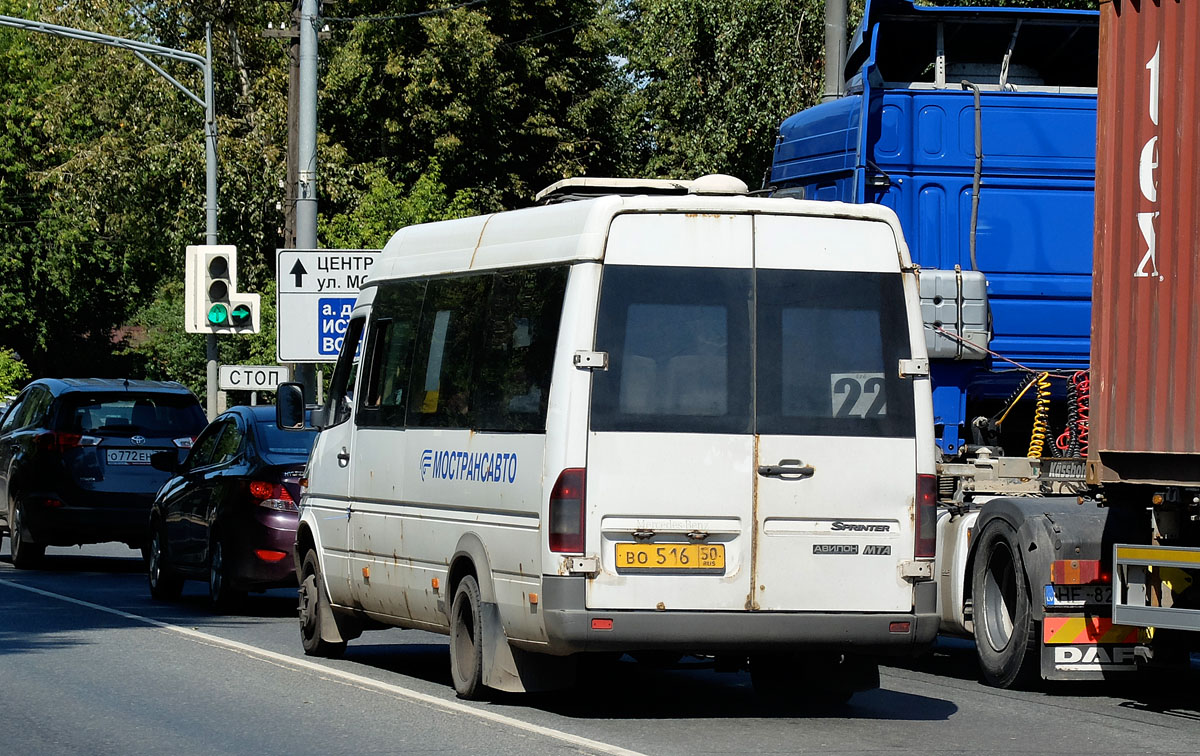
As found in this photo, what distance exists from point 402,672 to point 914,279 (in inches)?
163

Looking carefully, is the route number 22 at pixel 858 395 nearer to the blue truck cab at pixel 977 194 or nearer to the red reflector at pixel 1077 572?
the red reflector at pixel 1077 572

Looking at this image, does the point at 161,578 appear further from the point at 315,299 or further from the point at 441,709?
the point at 441,709

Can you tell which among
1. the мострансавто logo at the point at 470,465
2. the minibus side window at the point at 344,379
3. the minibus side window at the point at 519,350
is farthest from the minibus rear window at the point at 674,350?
the minibus side window at the point at 344,379

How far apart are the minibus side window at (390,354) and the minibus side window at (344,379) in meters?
0.30

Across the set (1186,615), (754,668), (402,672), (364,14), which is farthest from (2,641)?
(364,14)

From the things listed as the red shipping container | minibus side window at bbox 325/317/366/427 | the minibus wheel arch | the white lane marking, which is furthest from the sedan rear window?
the red shipping container

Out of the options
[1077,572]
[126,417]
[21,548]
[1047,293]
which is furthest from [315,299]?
[1077,572]

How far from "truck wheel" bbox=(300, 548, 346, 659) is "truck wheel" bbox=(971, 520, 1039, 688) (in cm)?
393

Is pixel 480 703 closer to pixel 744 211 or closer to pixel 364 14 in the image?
pixel 744 211

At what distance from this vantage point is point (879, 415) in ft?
32.5

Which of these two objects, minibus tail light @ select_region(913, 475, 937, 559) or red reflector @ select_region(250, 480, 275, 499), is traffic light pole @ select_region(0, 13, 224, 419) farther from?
minibus tail light @ select_region(913, 475, 937, 559)

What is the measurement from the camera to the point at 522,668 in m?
10.2

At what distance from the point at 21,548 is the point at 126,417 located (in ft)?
5.56

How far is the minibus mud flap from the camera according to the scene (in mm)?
10156
